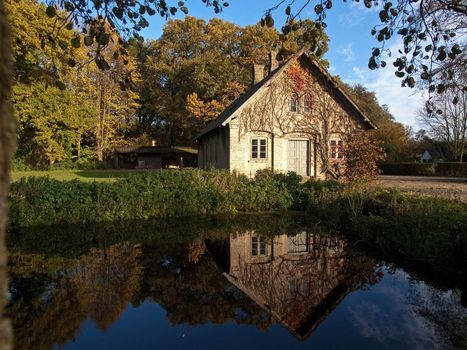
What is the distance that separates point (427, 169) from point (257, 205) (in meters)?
27.6

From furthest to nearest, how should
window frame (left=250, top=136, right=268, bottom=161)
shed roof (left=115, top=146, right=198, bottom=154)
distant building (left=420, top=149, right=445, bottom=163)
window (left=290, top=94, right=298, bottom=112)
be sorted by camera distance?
distant building (left=420, top=149, right=445, bottom=163), shed roof (left=115, top=146, right=198, bottom=154), window (left=290, top=94, right=298, bottom=112), window frame (left=250, top=136, right=268, bottom=161)

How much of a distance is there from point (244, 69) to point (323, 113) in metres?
18.1

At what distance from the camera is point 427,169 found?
35344 mm

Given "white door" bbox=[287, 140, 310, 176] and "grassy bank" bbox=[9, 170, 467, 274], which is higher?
"white door" bbox=[287, 140, 310, 176]

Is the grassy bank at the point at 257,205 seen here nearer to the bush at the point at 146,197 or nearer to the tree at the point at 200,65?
the bush at the point at 146,197

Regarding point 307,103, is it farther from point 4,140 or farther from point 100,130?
point 100,130

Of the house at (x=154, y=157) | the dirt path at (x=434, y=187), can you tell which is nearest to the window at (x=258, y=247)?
the dirt path at (x=434, y=187)

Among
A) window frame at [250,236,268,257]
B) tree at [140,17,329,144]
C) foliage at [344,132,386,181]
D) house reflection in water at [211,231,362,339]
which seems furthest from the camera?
tree at [140,17,329,144]

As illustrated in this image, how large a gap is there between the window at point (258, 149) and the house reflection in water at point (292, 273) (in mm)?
10197

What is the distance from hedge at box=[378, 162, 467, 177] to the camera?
33719mm

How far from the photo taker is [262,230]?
11.5 meters

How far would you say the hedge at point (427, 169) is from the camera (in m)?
33.7

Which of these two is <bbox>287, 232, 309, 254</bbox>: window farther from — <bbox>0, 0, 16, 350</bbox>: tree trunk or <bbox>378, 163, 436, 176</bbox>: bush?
<bbox>378, 163, 436, 176</bbox>: bush

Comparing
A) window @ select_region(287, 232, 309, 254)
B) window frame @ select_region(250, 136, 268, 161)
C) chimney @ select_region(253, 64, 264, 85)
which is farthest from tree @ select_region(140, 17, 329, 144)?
window @ select_region(287, 232, 309, 254)
